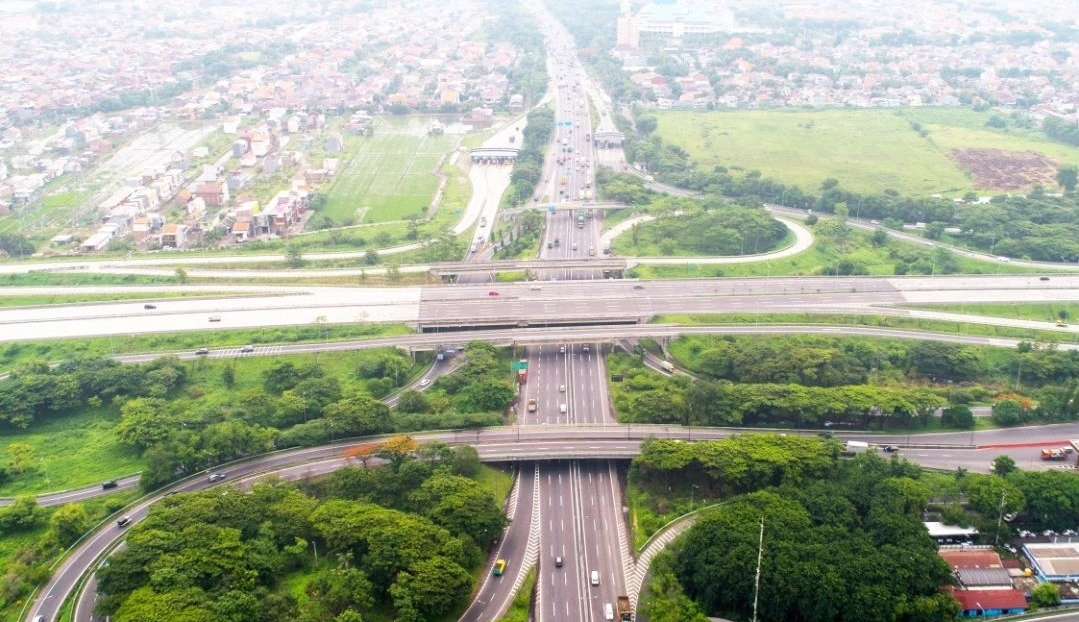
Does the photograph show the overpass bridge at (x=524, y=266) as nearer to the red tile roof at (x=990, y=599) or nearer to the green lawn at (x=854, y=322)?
the green lawn at (x=854, y=322)

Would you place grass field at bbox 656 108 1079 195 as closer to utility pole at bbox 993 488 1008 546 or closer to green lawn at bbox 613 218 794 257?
green lawn at bbox 613 218 794 257

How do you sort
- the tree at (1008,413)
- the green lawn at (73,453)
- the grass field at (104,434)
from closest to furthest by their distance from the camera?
the green lawn at (73,453) → the grass field at (104,434) → the tree at (1008,413)

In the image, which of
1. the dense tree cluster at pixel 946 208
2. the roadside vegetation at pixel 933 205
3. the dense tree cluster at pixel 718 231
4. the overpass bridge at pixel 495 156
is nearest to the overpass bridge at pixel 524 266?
the dense tree cluster at pixel 718 231

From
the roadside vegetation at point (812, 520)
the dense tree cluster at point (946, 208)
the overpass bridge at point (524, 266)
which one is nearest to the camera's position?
the roadside vegetation at point (812, 520)

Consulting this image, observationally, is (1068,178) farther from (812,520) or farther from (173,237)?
(173,237)

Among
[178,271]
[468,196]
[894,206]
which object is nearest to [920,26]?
[894,206]

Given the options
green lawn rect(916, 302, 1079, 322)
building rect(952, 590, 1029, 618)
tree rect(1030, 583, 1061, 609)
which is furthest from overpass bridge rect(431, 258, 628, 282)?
tree rect(1030, 583, 1061, 609)
